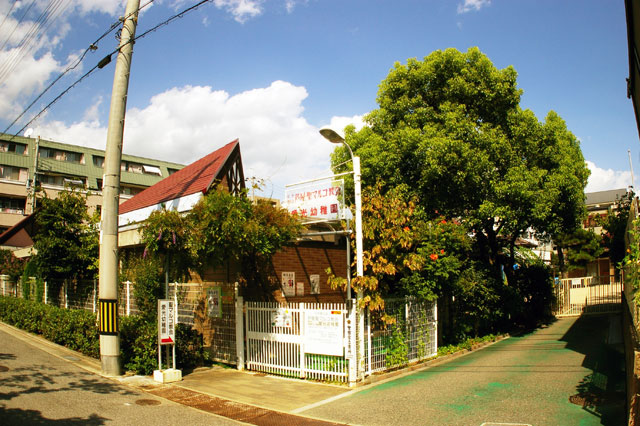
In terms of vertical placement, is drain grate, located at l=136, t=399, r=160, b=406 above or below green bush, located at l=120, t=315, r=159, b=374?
below

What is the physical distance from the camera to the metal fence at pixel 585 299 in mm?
23888

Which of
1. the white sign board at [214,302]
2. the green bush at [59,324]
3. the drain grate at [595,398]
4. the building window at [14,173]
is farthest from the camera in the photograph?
the building window at [14,173]

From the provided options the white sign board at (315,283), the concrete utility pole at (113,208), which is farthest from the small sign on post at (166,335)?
the white sign board at (315,283)

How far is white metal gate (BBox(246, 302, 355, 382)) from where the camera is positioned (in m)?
9.91

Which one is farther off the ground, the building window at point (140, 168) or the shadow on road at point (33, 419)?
the building window at point (140, 168)

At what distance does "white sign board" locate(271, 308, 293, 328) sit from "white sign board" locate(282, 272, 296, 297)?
9.34 ft

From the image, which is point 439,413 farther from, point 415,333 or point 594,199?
point 594,199

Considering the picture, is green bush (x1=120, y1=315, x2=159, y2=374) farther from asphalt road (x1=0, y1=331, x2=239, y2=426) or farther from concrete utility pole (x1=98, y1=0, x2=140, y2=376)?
asphalt road (x1=0, y1=331, x2=239, y2=426)

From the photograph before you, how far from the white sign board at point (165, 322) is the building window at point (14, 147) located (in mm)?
50104

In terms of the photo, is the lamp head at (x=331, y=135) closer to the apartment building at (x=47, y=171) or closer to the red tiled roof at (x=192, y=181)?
the red tiled roof at (x=192, y=181)

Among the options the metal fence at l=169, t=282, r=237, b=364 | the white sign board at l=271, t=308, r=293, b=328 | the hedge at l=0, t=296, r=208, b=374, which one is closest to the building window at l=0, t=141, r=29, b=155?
the hedge at l=0, t=296, r=208, b=374

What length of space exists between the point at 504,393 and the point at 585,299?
2019 cm

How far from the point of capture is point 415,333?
12.4m

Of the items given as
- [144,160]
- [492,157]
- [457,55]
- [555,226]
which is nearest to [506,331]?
[555,226]
